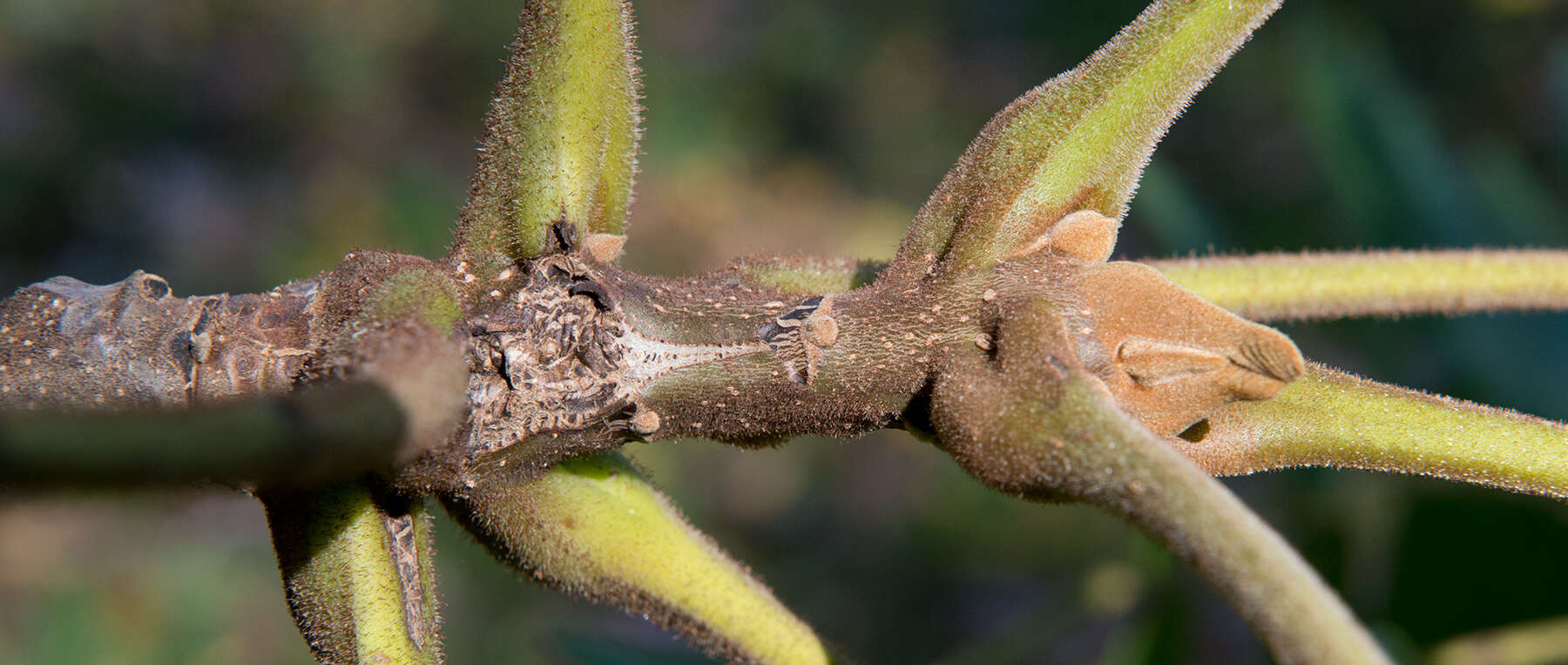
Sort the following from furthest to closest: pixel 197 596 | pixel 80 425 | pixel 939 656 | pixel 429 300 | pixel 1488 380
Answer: pixel 939 656, pixel 197 596, pixel 1488 380, pixel 429 300, pixel 80 425

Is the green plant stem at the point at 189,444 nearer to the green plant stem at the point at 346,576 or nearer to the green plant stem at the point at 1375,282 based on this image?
the green plant stem at the point at 346,576

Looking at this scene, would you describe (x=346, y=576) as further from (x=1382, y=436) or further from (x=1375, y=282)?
(x=1375, y=282)

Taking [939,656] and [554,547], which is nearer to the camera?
[554,547]

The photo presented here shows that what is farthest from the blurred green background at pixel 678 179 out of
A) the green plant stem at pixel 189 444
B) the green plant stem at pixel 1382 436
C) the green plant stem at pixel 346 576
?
the green plant stem at pixel 189 444

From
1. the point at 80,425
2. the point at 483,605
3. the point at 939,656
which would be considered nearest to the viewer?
the point at 80,425

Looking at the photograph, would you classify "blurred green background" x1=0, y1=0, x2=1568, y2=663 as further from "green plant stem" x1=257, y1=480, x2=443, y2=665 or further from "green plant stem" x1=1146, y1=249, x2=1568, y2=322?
"green plant stem" x1=257, y1=480, x2=443, y2=665

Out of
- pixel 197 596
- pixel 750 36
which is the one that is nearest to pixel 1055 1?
pixel 750 36

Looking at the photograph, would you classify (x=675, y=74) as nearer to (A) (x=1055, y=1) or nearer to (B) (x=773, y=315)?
(A) (x=1055, y=1)
